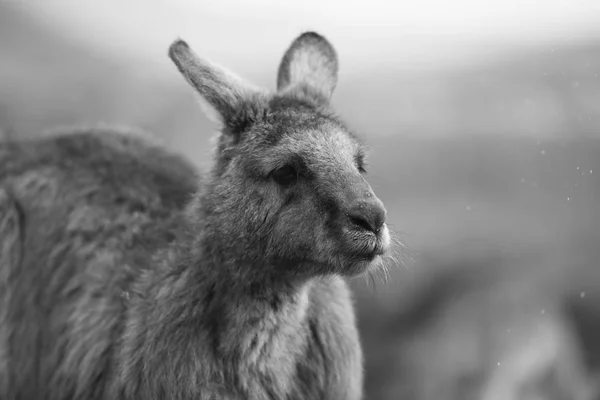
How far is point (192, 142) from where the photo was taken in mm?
9844

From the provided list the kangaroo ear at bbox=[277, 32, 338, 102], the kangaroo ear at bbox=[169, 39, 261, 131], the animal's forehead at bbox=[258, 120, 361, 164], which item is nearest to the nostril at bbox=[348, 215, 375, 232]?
the animal's forehead at bbox=[258, 120, 361, 164]

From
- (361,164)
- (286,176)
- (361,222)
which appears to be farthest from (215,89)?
(361,222)

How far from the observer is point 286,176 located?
4.64m

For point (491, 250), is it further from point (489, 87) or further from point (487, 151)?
point (489, 87)

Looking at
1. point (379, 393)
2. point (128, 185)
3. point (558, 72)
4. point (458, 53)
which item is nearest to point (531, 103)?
point (558, 72)

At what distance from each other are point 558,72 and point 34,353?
557 centimetres

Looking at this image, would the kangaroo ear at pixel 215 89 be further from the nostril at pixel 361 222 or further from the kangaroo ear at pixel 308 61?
the nostril at pixel 361 222

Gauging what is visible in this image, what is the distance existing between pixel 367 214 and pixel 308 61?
1733 millimetres

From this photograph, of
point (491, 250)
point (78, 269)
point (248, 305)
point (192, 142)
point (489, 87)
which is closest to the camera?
point (248, 305)

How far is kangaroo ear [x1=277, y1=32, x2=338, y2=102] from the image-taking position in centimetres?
562

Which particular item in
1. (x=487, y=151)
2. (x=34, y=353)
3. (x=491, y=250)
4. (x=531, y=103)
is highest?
(x=531, y=103)

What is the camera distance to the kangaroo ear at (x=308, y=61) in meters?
5.62

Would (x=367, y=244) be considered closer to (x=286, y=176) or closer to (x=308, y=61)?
(x=286, y=176)

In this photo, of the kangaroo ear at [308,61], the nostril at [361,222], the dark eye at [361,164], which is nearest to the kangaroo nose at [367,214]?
the nostril at [361,222]
